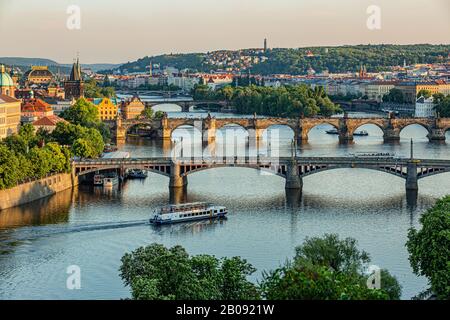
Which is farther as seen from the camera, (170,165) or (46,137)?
(46,137)

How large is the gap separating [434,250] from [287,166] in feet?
34.5

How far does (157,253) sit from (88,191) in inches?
409

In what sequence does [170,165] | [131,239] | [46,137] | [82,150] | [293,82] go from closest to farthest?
[131,239] < [170,165] < [82,150] < [46,137] < [293,82]

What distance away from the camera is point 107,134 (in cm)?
3216

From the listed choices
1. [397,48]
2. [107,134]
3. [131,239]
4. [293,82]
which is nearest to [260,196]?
[131,239]

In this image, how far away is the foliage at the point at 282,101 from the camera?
143ft

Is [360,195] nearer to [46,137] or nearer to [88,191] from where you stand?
[88,191]

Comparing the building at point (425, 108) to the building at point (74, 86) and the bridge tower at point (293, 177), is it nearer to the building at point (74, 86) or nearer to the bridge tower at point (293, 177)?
the building at point (74, 86)

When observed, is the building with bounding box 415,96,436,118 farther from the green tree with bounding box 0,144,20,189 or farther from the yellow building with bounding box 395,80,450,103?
the green tree with bounding box 0,144,20,189

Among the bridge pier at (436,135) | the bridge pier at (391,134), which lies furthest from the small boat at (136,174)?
the bridge pier at (436,135)

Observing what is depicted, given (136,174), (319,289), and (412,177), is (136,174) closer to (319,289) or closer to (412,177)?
(412,177)

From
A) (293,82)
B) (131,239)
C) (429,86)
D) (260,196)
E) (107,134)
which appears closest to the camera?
(131,239)

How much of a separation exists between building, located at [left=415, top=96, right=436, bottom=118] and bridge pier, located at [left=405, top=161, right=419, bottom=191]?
77.7ft

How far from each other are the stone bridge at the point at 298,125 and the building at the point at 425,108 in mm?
8448
